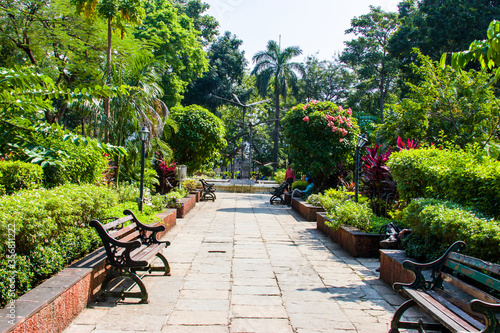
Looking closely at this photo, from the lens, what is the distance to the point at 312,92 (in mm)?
41469

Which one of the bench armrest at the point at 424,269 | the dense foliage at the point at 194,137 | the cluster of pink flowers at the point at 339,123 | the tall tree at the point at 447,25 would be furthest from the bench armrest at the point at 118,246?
the tall tree at the point at 447,25

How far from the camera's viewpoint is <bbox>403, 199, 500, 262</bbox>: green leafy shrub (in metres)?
3.97

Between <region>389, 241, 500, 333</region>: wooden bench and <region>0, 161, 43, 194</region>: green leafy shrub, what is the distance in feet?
17.4

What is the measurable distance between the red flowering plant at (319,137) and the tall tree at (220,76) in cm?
2249

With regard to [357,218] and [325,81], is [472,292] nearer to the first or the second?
[357,218]

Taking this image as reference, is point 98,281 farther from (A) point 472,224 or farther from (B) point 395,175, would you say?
(B) point 395,175

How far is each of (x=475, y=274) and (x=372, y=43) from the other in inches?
1325

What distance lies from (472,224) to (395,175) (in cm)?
359

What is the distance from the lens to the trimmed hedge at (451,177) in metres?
5.23

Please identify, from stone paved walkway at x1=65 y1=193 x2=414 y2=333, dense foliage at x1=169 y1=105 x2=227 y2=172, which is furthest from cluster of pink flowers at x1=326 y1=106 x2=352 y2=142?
dense foliage at x1=169 y1=105 x2=227 y2=172

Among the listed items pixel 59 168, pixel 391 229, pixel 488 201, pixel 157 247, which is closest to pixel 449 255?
pixel 488 201

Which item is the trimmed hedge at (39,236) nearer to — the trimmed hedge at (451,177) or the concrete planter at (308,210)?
the trimmed hedge at (451,177)

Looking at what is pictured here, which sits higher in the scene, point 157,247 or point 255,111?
point 255,111

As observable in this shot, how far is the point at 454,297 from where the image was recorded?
3607mm
